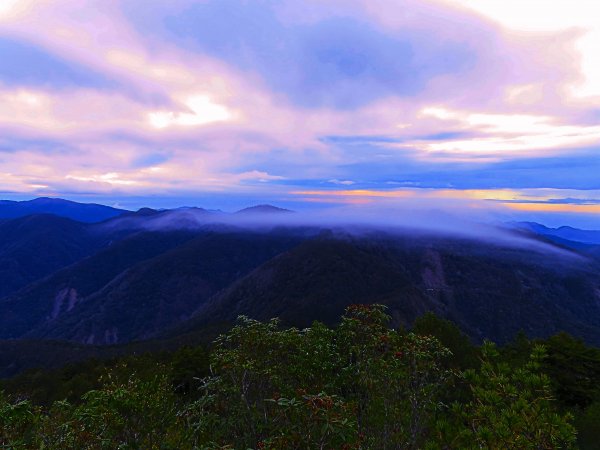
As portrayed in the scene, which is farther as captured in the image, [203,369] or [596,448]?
[203,369]

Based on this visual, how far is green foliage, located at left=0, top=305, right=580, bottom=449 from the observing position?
9.14 m

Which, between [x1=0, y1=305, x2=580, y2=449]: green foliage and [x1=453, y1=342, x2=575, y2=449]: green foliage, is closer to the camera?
[x1=453, y1=342, x2=575, y2=449]: green foliage

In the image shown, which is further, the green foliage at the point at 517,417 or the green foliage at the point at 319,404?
the green foliage at the point at 319,404

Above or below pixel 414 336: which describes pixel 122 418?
below

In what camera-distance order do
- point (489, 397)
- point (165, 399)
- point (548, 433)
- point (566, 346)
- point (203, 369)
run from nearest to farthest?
point (548, 433) → point (489, 397) → point (165, 399) → point (566, 346) → point (203, 369)

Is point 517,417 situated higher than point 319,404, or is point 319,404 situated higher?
point 517,417

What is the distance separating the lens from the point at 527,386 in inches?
365

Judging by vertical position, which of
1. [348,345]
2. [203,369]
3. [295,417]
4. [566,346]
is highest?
[348,345]

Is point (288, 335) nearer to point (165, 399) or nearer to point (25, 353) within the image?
point (165, 399)

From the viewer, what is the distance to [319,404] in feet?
31.8

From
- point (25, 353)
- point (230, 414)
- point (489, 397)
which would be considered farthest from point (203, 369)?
point (25, 353)

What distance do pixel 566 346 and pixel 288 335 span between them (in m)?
54.0

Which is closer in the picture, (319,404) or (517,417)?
(517,417)

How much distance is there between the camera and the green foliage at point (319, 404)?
9.14 meters
